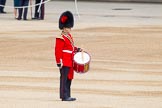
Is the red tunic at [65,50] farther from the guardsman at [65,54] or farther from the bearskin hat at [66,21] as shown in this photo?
the bearskin hat at [66,21]

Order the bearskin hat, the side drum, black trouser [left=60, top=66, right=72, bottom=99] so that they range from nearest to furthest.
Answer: the side drum < black trouser [left=60, top=66, right=72, bottom=99] < the bearskin hat

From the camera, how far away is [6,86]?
42.4 feet

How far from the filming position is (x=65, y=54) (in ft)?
36.6

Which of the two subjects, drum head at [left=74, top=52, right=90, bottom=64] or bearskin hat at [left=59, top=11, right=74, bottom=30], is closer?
drum head at [left=74, top=52, right=90, bottom=64]

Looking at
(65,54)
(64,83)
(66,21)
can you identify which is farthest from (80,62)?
(66,21)

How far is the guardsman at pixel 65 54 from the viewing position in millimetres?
11133

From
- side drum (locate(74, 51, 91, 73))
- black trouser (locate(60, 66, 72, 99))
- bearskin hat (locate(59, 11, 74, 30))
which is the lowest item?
black trouser (locate(60, 66, 72, 99))

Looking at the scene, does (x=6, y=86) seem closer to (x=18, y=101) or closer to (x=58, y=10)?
(x=18, y=101)

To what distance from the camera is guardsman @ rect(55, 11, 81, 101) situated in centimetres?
1113

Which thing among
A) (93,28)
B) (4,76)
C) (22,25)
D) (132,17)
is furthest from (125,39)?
(132,17)

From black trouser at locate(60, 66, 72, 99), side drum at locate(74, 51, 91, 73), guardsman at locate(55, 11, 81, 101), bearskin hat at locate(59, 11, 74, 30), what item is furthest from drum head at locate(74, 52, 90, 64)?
bearskin hat at locate(59, 11, 74, 30)

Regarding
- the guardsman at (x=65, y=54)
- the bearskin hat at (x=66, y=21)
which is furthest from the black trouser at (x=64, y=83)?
the bearskin hat at (x=66, y=21)

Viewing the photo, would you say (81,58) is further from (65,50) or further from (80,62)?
(65,50)

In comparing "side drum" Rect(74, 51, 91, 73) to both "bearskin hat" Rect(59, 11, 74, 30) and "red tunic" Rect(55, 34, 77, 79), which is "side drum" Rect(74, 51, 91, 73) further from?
"bearskin hat" Rect(59, 11, 74, 30)
